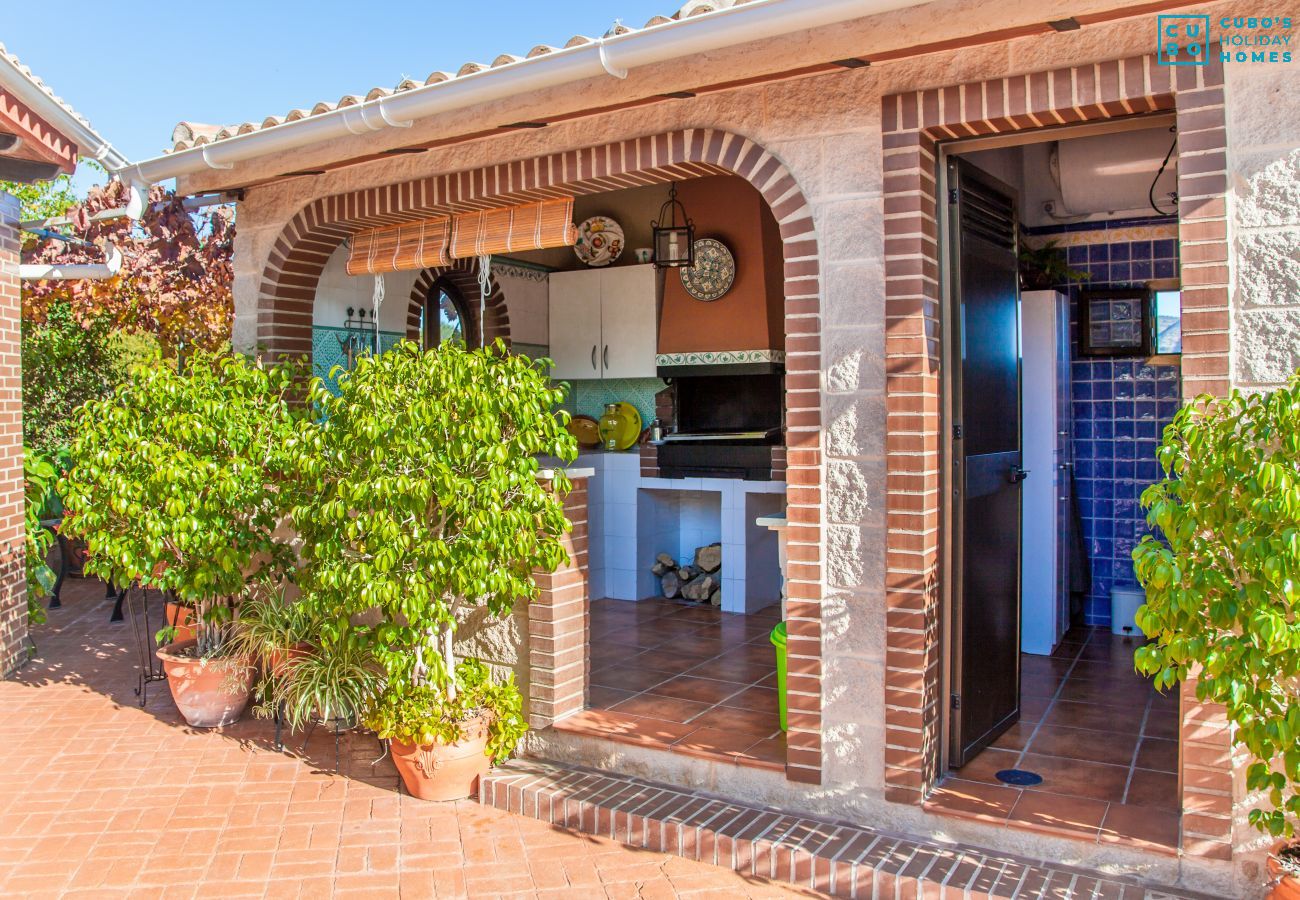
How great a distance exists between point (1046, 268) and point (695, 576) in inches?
133

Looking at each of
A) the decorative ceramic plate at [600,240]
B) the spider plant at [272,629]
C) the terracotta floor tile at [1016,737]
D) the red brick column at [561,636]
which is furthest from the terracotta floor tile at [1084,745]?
the decorative ceramic plate at [600,240]

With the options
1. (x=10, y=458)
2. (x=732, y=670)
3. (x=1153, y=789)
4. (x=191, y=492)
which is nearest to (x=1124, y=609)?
(x=732, y=670)

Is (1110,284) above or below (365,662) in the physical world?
above

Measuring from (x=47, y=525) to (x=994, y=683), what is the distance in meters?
7.88

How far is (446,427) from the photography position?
13.8 ft

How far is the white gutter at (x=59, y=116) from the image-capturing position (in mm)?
5515

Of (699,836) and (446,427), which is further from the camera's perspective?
(446,427)

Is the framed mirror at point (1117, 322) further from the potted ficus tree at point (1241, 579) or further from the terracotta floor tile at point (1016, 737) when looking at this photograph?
the potted ficus tree at point (1241, 579)

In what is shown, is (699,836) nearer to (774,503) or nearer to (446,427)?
(446,427)

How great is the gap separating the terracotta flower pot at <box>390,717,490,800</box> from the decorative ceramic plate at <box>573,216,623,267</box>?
4844 mm

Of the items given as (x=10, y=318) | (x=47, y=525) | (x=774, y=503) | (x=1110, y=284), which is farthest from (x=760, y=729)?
(x=47, y=525)

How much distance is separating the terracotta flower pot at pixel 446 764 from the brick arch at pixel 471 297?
12.7ft

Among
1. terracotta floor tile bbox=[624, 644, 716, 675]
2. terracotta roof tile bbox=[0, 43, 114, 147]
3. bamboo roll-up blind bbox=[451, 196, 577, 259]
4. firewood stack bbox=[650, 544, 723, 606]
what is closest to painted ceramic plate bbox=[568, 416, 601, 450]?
firewood stack bbox=[650, 544, 723, 606]

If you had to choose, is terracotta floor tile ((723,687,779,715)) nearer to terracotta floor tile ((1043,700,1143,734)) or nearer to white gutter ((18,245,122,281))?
terracotta floor tile ((1043,700,1143,734))
